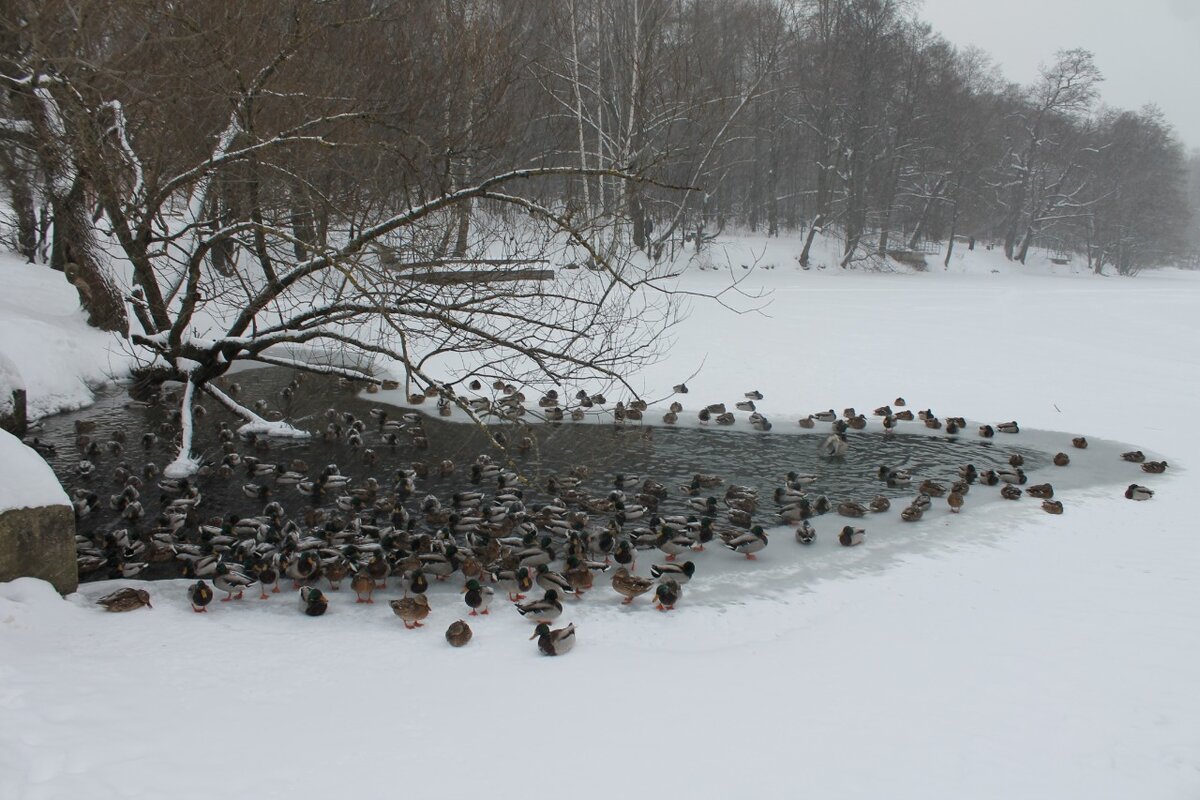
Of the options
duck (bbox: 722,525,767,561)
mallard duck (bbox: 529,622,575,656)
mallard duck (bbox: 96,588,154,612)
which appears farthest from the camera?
duck (bbox: 722,525,767,561)

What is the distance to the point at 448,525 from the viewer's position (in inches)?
332

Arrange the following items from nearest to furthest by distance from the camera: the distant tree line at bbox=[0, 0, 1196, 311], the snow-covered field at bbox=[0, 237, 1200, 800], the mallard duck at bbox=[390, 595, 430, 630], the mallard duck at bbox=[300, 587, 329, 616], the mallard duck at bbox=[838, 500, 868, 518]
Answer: the snow-covered field at bbox=[0, 237, 1200, 800] → the mallard duck at bbox=[390, 595, 430, 630] → the mallard duck at bbox=[300, 587, 329, 616] → the distant tree line at bbox=[0, 0, 1196, 311] → the mallard duck at bbox=[838, 500, 868, 518]

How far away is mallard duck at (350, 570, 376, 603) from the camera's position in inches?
263

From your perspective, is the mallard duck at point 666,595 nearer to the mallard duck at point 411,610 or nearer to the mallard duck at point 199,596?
the mallard duck at point 411,610

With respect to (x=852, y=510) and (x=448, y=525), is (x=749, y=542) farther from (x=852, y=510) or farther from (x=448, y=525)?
(x=448, y=525)

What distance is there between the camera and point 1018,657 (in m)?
Answer: 5.97

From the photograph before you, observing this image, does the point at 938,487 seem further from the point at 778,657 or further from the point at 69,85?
the point at 69,85

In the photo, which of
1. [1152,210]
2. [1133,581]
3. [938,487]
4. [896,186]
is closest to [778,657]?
[1133,581]

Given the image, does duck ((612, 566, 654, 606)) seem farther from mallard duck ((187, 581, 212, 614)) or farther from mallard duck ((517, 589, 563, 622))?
mallard duck ((187, 581, 212, 614))

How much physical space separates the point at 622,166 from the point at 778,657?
583 cm

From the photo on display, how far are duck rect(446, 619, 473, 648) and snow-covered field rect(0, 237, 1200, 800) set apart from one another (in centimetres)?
8

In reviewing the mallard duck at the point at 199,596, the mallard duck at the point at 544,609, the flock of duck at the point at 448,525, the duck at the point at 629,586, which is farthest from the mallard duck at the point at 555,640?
the mallard duck at the point at 199,596

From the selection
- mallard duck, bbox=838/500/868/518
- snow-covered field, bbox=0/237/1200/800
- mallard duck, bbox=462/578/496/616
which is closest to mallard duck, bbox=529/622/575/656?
snow-covered field, bbox=0/237/1200/800

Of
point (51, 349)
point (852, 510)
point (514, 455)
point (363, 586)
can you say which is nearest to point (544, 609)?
point (363, 586)
